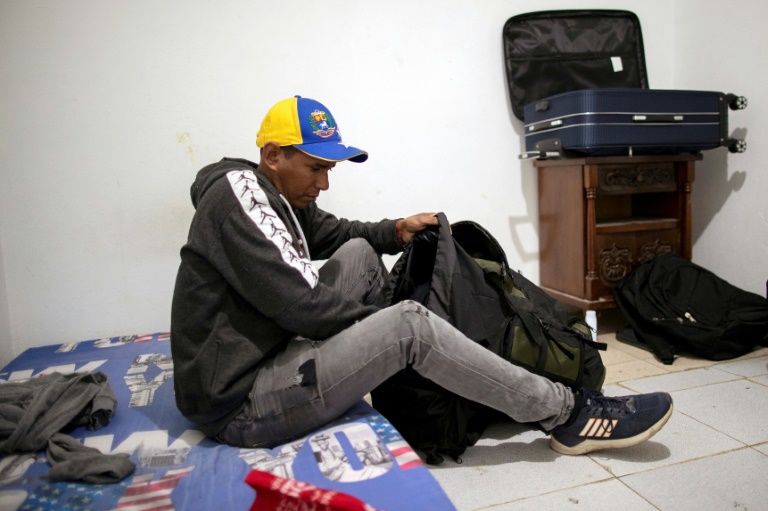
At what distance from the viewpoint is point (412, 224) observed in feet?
5.82

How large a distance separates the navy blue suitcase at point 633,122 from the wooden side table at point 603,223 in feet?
0.24

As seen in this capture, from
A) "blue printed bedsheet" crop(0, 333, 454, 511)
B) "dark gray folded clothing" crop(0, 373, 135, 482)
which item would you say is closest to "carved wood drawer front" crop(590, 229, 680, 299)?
"blue printed bedsheet" crop(0, 333, 454, 511)

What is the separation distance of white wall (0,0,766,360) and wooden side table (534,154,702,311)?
0.30 meters

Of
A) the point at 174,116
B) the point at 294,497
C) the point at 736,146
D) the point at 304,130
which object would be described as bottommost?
the point at 294,497

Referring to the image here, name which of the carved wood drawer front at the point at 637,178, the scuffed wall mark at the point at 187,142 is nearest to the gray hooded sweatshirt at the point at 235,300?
the scuffed wall mark at the point at 187,142

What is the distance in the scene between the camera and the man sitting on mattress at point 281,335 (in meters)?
A: 1.27

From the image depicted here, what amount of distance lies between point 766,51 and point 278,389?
2.39m

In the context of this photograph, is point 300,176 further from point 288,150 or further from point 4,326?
point 4,326

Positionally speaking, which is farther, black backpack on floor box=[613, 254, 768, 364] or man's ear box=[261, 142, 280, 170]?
black backpack on floor box=[613, 254, 768, 364]

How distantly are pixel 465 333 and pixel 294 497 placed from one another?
724 millimetres

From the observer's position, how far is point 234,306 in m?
1.32

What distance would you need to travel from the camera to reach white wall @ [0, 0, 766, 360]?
220 cm

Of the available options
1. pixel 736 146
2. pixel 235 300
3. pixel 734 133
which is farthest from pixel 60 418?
pixel 734 133

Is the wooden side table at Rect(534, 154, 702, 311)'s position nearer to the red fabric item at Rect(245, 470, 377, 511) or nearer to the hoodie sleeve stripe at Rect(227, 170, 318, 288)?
the hoodie sleeve stripe at Rect(227, 170, 318, 288)
